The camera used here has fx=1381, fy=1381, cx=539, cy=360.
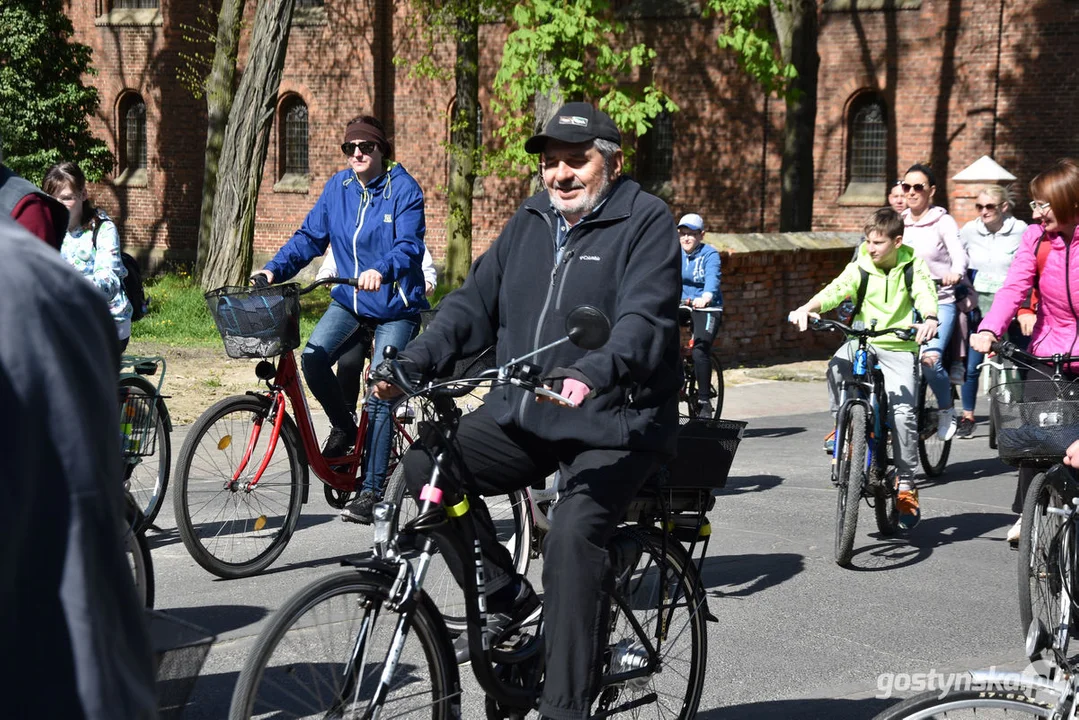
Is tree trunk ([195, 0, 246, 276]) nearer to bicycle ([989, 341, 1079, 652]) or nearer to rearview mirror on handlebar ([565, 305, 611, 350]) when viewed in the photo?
bicycle ([989, 341, 1079, 652])

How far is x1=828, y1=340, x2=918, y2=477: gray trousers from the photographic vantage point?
761 cm

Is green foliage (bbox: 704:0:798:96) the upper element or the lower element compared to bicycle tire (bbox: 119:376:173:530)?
upper

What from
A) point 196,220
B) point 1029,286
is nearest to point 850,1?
point 196,220

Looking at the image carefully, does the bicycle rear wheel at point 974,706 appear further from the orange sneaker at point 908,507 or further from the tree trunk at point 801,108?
the tree trunk at point 801,108

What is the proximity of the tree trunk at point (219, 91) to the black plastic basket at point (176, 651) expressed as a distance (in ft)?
64.1

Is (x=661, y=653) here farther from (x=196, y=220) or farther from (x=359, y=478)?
(x=196, y=220)

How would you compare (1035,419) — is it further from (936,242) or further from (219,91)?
(219,91)

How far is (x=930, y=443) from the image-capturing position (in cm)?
980

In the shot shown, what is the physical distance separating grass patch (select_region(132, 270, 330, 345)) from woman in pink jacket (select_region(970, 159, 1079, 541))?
31.3ft

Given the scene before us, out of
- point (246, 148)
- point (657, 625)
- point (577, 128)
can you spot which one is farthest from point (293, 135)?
point (657, 625)

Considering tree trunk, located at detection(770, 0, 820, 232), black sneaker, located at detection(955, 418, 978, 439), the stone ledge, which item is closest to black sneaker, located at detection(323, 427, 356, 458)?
black sneaker, located at detection(955, 418, 978, 439)

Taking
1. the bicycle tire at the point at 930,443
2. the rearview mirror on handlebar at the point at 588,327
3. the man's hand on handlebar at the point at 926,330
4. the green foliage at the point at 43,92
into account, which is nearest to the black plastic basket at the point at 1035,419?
the man's hand on handlebar at the point at 926,330

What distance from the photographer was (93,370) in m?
1.21

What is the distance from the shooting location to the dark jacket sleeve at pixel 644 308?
3730mm
